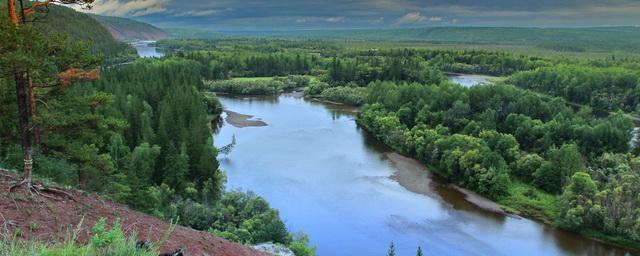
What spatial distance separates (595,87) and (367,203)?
65.1 meters

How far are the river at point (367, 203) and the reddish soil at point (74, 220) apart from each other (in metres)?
18.2

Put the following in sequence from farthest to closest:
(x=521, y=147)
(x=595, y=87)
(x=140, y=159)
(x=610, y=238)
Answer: (x=595, y=87), (x=521, y=147), (x=610, y=238), (x=140, y=159)

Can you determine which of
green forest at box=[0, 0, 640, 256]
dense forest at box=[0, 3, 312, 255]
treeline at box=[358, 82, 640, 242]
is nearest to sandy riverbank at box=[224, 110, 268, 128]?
green forest at box=[0, 0, 640, 256]

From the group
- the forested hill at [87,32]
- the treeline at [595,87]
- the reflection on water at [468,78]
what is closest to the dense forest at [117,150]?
the treeline at [595,87]

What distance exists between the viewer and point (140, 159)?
3319 cm

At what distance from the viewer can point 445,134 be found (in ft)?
173

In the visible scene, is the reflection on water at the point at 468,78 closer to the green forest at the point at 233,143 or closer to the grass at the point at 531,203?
the green forest at the point at 233,143

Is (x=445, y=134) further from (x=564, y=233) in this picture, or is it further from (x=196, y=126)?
(x=196, y=126)

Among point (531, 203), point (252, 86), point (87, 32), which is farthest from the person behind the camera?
point (87, 32)

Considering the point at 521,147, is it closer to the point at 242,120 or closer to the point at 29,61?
the point at 242,120

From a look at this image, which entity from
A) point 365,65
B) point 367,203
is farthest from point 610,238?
point 365,65

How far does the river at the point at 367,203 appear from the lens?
32.5 m

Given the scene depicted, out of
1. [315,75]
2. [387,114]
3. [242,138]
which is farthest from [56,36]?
[315,75]

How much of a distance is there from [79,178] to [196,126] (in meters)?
23.4
